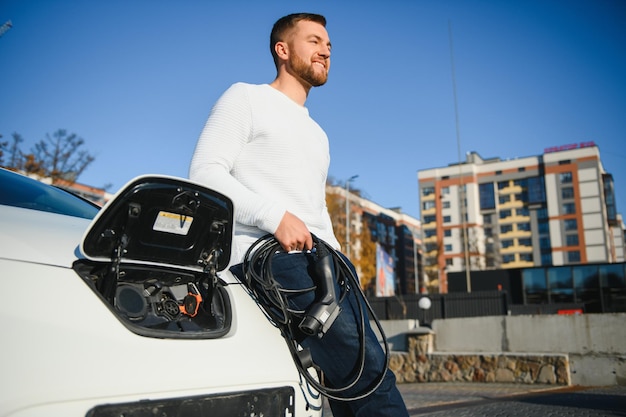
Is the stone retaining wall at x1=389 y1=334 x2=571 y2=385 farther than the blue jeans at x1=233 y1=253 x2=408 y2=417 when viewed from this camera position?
Yes

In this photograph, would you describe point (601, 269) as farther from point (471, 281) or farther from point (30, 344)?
point (30, 344)

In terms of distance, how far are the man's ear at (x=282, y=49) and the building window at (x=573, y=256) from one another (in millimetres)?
90994

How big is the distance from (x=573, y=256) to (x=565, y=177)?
41.5ft

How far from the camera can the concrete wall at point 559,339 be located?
9516 millimetres

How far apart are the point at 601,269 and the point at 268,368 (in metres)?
32.0

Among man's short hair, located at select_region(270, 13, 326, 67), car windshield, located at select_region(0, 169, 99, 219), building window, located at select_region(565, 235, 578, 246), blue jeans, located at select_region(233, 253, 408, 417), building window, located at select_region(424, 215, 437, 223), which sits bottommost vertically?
blue jeans, located at select_region(233, 253, 408, 417)

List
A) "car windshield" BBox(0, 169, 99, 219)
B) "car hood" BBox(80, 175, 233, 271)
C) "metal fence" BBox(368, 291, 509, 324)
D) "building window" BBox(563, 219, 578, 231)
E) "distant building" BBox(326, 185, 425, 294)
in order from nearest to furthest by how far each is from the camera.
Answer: "car hood" BBox(80, 175, 233, 271) < "car windshield" BBox(0, 169, 99, 219) < "metal fence" BBox(368, 291, 509, 324) < "building window" BBox(563, 219, 578, 231) < "distant building" BBox(326, 185, 425, 294)

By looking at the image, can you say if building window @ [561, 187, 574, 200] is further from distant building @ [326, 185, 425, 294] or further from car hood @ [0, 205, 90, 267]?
car hood @ [0, 205, 90, 267]

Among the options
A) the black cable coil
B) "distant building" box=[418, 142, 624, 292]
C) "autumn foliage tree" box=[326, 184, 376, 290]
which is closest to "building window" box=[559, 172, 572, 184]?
"distant building" box=[418, 142, 624, 292]

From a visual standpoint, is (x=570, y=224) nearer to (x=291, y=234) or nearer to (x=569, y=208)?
(x=569, y=208)

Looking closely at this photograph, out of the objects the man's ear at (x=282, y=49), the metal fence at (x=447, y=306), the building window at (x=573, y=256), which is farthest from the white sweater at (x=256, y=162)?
the building window at (x=573, y=256)

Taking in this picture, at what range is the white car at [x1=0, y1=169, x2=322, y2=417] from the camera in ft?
4.03

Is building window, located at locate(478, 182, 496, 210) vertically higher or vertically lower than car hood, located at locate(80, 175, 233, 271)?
higher

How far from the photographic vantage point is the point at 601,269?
2912 cm
